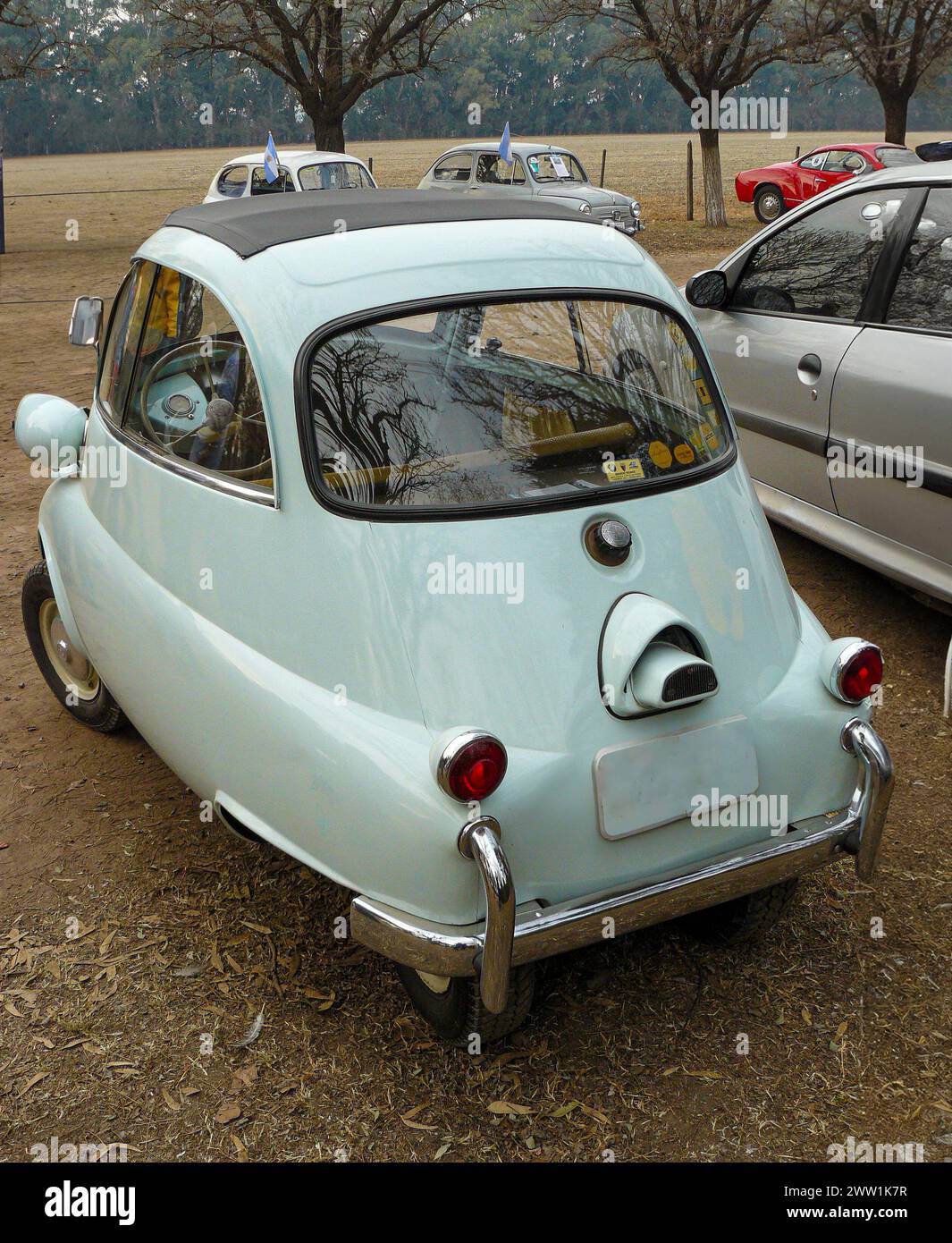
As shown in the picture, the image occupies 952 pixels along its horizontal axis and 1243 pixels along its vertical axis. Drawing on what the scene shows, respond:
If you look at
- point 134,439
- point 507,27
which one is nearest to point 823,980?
point 134,439

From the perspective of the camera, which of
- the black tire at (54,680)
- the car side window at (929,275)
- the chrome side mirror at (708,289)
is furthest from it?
the chrome side mirror at (708,289)

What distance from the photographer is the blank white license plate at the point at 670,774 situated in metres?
2.60

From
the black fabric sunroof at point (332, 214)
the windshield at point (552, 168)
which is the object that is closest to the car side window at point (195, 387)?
the black fabric sunroof at point (332, 214)

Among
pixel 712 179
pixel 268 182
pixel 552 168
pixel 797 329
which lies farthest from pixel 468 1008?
pixel 712 179

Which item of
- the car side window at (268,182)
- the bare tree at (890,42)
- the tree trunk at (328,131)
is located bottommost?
the car side window at (268,182)

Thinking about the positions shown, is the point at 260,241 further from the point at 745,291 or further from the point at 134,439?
the point at 745,291

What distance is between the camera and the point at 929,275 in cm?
473

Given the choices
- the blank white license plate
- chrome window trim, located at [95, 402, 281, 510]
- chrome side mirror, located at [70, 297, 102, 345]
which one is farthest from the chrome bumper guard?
chrome side mirror, located at [70, 297, 102, 345]

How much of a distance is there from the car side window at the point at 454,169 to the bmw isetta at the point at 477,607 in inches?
791

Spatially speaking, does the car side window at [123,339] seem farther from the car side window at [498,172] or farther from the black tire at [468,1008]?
the car side window at [498,172]

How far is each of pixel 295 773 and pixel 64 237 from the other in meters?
23.9

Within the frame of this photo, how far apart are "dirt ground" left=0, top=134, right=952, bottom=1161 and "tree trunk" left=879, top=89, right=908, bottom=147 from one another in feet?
74.4

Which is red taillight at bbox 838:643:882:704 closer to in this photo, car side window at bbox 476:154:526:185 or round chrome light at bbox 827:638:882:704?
round chrome light at bbox 827:638:882:704

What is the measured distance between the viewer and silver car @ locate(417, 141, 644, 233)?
20.3 meters
